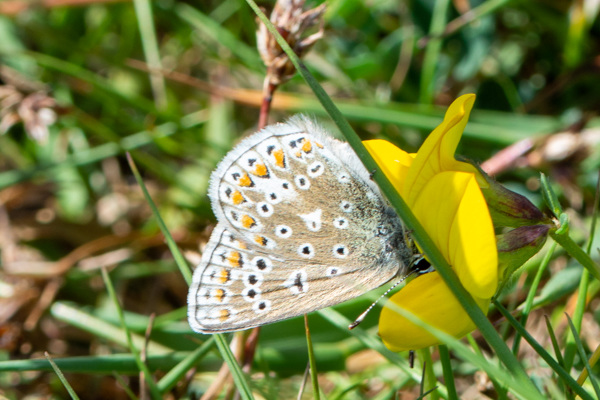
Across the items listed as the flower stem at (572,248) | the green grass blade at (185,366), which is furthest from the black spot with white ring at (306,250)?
the flower stem at (572,248)

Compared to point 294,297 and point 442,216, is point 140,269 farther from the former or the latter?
point 442,216

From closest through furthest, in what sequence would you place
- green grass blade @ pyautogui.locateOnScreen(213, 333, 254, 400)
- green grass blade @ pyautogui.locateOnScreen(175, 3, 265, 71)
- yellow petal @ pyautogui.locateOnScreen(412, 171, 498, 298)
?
yellow petal @ pyautogui.locateOnScreen(412, 171, 498, 298), green grass blade @ pyautogui.locateOnScreen(213, 333, 254, 400), green grass blade @ pyautogui.locateOnScreen(175, 3, 265, 71)

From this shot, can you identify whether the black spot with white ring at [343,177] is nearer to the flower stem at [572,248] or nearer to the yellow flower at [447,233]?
the yellow flower at [447,233]

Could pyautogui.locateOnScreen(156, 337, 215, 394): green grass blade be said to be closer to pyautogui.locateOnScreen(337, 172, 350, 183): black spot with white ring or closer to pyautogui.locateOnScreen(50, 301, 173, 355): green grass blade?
pyautogui.locateOnScreen(50, 301, 173, 355): green grass blade

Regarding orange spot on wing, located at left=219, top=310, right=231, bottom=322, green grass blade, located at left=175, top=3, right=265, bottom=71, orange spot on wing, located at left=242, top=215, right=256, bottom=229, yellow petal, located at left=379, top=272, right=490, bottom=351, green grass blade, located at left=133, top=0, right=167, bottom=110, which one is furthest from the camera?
green grass blade, located at left=133, top=0, right=167, bottom=110

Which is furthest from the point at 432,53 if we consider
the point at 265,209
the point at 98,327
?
the point at 98,327

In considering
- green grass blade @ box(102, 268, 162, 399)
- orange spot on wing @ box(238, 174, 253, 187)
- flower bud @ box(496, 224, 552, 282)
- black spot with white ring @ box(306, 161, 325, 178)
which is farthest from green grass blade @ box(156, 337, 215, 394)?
flower bud @ box(496, 224, 552, 282)

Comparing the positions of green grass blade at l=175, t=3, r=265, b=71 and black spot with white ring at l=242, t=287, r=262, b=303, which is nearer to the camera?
black spot with white ring at l=242, t=287, r=262, b=303

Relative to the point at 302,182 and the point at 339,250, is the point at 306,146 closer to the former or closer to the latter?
the point at 302,182

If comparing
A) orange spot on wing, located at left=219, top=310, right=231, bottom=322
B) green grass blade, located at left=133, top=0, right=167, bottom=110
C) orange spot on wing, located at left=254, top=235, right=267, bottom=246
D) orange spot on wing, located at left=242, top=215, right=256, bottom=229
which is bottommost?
orange spot on wing, located at left=219, top=310, right=231, bottom=322
